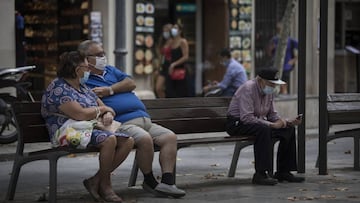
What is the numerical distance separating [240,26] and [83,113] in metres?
10.9

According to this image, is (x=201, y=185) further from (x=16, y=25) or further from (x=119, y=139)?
(x=16, y=25)

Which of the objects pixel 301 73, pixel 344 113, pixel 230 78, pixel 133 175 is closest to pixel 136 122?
pixel 133 175

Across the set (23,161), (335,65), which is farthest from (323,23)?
(335,65)

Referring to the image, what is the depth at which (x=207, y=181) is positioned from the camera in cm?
992

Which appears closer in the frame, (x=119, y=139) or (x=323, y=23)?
(x=119, y=139)

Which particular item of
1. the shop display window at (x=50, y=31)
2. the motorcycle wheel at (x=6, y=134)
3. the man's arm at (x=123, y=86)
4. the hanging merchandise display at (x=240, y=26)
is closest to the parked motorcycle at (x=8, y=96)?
the motorcycle wheel at (x=6, y=134)

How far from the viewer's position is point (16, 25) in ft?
51.7

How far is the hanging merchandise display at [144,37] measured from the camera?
55.1 ft

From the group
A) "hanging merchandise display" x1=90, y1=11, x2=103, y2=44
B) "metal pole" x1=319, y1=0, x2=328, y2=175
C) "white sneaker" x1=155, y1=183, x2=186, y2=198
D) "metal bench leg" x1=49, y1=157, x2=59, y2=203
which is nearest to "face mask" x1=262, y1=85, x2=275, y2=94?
"metal pole" x1=319, y1=0, x2=328, y2=175

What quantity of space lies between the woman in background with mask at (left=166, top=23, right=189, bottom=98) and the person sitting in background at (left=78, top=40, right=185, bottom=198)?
8248 millimetres

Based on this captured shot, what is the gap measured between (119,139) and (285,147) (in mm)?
2234

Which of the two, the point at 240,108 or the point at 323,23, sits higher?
the point at 323,23

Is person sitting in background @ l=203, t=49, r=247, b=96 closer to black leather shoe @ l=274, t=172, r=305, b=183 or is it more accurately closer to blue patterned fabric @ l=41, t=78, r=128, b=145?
black leather shoe @ l=274, t=172, r=305, b=183

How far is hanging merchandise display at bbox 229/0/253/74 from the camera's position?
18594 mm
